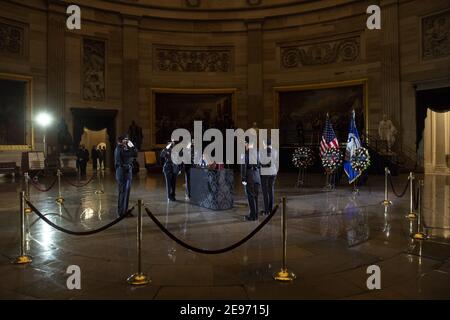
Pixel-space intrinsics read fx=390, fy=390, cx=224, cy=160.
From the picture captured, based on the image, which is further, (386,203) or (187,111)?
(187,111)

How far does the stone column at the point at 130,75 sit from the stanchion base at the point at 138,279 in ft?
69.7

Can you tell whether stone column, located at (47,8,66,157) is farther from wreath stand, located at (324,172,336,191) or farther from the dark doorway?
wreath stand, located at (324,172,336,191)

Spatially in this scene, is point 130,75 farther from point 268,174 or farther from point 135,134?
point 268,174

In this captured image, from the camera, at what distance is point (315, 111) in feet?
82.3

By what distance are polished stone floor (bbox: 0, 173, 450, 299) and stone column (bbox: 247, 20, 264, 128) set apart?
16397 millimetres

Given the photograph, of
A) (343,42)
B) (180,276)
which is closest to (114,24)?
(343,42)

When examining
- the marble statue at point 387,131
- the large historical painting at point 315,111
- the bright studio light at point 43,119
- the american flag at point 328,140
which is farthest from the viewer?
the large historical painting at point 315,111

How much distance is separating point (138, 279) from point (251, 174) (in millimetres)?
4481

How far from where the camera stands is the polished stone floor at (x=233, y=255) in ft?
15.4

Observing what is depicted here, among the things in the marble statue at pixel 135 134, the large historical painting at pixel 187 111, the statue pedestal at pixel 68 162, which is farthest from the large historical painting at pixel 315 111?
the statue pedestal at pixel 68 162

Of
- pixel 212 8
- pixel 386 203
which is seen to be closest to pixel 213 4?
pixel 212 8

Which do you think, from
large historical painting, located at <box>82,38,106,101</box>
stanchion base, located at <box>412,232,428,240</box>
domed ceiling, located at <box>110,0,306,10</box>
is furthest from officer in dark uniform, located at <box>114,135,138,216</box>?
domed ceiling, located at <box>110,0,306,10</box>

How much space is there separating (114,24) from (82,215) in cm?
1911

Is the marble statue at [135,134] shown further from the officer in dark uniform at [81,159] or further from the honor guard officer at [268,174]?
the honor guard officer at [268,174]
